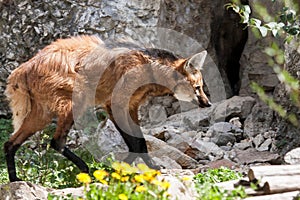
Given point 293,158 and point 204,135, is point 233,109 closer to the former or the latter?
point 204,135

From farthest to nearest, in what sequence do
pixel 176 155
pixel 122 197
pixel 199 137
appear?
1. pixel 199 137
2. pixel 176 155
3. pixel 122 197

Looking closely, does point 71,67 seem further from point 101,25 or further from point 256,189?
point 101,25

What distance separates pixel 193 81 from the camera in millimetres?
5570

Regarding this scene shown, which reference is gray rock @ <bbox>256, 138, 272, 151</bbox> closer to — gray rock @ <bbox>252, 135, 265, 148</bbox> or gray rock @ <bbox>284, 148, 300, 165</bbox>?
gray rock @ <bbox>252, 135, 265, 148</bbox>

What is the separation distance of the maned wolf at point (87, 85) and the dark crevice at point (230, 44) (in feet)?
11.4

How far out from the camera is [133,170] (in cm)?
297

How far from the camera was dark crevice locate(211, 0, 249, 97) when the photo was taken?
29.6ft

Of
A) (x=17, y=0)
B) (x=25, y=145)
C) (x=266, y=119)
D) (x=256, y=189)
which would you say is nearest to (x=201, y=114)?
(x=266, y=119)

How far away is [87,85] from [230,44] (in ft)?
14.7

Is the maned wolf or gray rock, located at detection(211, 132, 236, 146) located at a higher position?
the maned wolf

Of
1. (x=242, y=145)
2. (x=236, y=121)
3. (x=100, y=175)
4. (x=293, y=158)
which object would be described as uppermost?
(x=100, y=175)

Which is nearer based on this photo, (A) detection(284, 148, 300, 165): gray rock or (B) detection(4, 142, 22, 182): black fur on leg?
(A) detection(284, 148, 300, 165): gray rock

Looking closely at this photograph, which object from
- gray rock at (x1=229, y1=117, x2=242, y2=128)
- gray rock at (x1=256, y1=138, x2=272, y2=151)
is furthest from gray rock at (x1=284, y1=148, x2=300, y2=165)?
gray rock at (x1=229, y1=117, x2=242, y2=128)

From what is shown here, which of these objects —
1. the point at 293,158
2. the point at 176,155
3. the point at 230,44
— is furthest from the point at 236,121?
the point at 293,158
